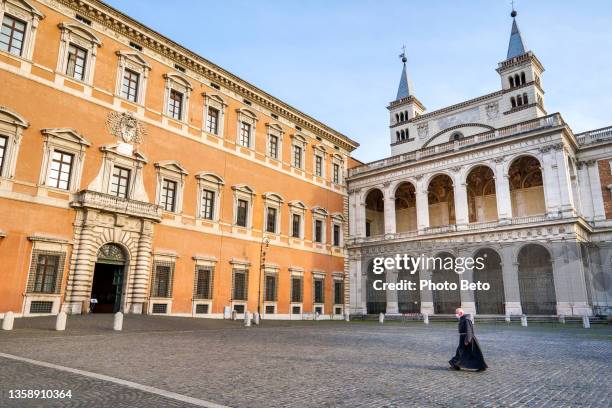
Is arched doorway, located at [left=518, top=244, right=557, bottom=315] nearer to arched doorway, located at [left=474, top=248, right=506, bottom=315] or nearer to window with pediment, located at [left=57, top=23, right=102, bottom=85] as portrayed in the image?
arched doorway, located at [left=474, top=248, right=506, bottom=315]

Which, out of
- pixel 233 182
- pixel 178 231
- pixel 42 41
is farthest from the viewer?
pixel 233 182

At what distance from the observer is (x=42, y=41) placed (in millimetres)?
18672

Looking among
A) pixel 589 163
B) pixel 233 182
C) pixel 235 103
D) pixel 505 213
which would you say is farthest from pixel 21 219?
pixel 589 163

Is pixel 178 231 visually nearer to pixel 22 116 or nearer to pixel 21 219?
pixel 21 219

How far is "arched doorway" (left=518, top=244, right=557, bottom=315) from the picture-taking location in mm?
27562

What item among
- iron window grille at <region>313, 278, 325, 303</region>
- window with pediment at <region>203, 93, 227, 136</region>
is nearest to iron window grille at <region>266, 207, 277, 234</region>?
iron window grille at <region>313, 278, 325, 303</region>

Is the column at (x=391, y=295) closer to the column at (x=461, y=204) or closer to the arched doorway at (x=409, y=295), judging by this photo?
the arched doorway at (x=409, y=295)

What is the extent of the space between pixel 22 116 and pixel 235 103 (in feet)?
40.7

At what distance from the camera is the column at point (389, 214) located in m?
33.3

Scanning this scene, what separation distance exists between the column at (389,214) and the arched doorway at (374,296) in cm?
300

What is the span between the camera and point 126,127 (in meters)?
21.1

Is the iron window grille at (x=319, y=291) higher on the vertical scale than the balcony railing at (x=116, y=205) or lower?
lower

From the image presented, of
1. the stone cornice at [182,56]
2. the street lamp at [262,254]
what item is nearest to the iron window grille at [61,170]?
the stone cornice at [182,56]

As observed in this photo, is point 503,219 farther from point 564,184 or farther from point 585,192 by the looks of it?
point 585,192
